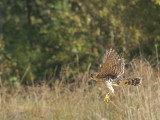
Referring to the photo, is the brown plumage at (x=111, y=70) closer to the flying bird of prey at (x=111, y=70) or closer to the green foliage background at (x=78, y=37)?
the flying bird of prey at (x=111, y=70)

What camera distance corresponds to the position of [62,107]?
9398 mm

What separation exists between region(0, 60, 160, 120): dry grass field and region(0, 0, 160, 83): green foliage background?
354 centimetres

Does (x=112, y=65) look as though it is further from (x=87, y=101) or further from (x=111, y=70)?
(x=87, y=101)

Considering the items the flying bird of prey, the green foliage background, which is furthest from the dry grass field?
the green foliage background

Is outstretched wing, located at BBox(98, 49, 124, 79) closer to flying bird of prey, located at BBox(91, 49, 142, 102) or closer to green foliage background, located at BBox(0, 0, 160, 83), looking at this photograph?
flying bird of prey, located at BBox(91, 49, 142, 102)

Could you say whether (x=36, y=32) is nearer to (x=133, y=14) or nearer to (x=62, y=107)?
(x=133, y=14)

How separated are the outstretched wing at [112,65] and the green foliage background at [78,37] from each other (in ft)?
21.3

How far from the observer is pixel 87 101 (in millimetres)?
9406

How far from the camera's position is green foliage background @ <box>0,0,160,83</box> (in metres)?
14.5

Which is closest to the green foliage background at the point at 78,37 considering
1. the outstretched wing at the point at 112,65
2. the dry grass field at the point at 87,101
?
the dry grass field at the point at 87,101

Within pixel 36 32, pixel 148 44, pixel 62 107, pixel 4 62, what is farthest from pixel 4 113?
pixel 36 32

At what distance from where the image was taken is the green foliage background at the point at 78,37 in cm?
1452

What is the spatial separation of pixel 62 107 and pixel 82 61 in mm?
8294

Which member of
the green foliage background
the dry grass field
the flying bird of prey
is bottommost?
the dry grass field
